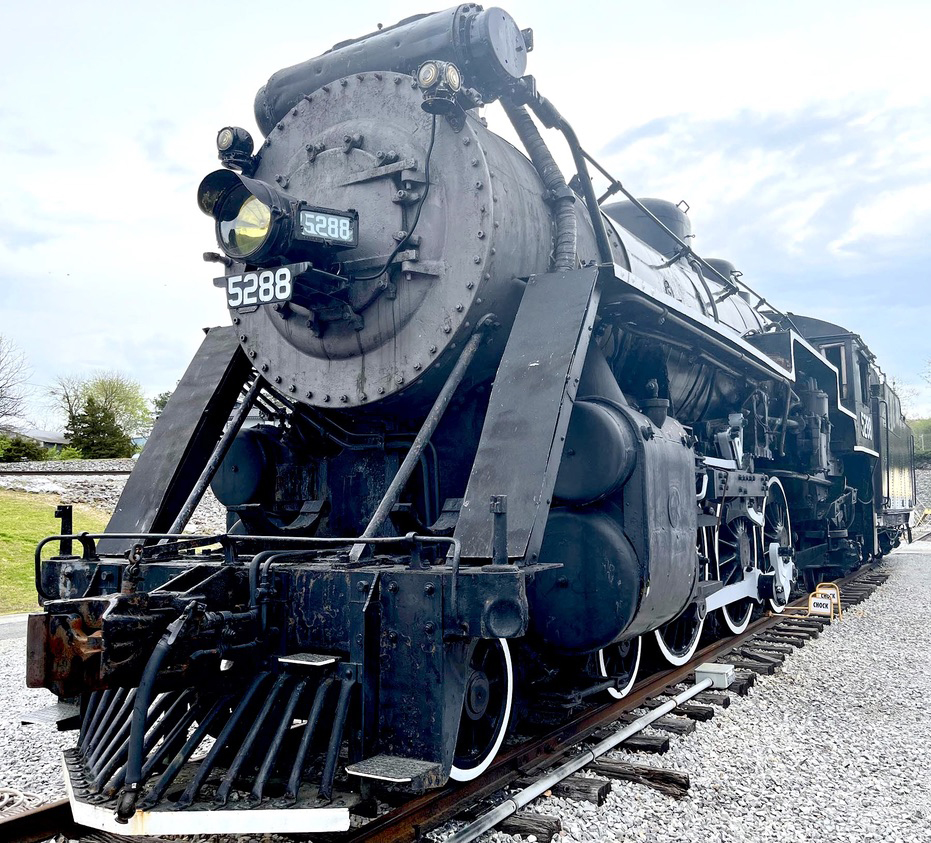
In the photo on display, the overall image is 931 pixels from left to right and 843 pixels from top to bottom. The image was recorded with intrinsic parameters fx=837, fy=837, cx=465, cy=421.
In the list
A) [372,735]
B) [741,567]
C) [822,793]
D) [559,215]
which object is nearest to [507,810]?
[372,735]

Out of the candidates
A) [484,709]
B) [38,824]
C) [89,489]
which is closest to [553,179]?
[484,709]

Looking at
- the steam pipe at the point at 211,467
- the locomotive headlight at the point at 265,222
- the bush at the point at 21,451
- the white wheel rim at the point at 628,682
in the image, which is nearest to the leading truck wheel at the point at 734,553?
the white wheel rim at the point at 628,682

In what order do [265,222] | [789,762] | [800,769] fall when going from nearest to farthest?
[265,222], [800,769], [789,762]

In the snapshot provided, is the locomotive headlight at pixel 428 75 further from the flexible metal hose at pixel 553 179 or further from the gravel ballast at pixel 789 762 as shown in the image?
the gravel ballast at pixel 789 762

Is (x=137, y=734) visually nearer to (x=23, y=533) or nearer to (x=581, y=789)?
(x=581, y=789)

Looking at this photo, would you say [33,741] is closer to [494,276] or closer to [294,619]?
[294,619]

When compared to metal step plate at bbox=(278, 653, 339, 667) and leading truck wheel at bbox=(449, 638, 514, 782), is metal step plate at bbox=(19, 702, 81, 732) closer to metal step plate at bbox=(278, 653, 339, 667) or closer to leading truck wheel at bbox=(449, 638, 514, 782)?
metal step plate at bbox=(278, 653, 339, 667)

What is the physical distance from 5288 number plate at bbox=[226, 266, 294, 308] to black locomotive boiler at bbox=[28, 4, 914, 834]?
11 mm

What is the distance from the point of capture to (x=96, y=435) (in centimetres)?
3075

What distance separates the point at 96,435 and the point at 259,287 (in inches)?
1179

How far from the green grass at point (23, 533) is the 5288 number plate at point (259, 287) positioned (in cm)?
932

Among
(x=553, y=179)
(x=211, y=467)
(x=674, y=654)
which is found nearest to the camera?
(x=211, y=467)

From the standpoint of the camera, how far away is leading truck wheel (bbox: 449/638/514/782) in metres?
3.25

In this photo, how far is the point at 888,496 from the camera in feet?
38.7
